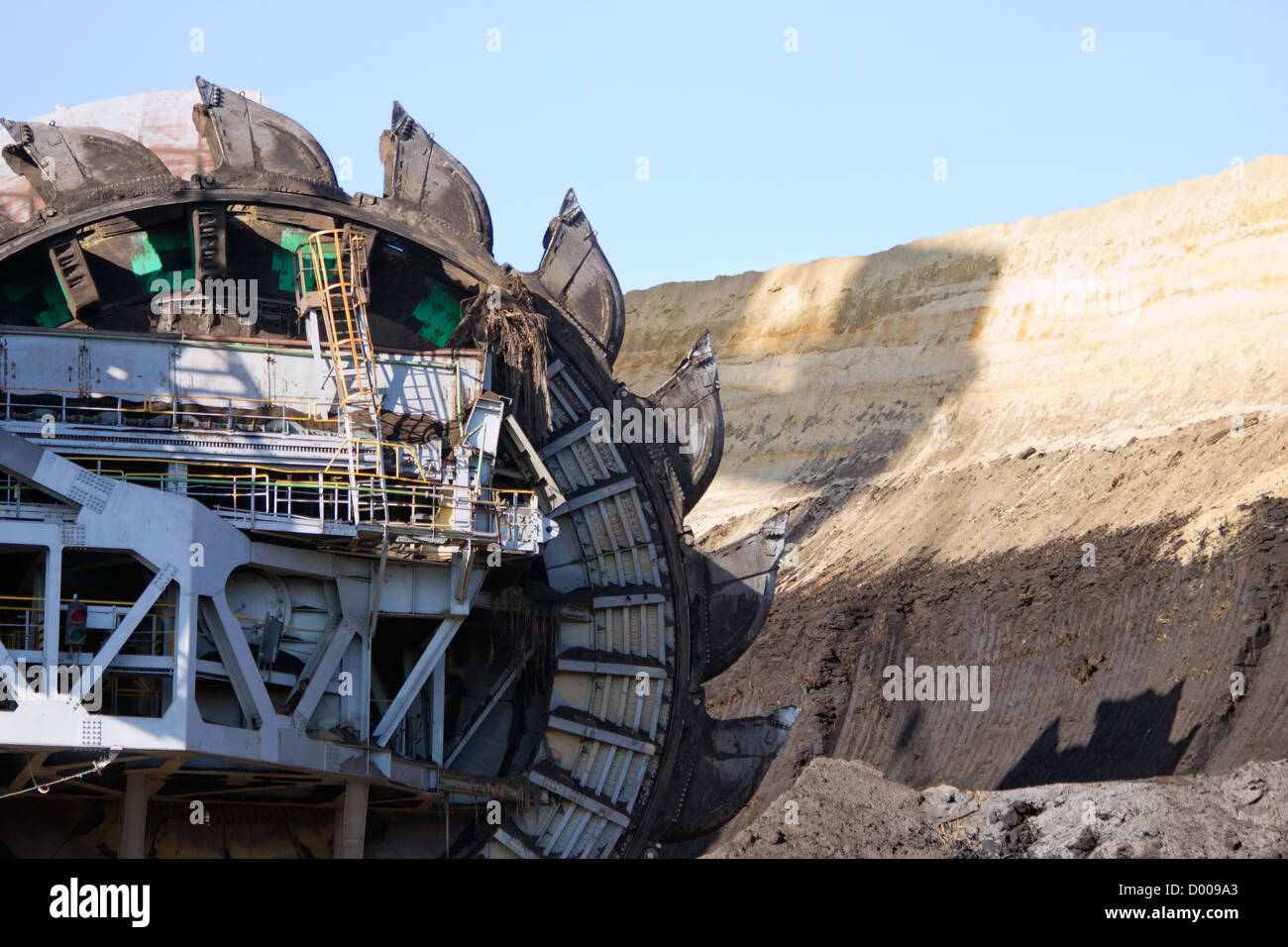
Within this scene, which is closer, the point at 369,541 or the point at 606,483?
the point at 369,541

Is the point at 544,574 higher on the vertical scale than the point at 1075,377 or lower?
lower

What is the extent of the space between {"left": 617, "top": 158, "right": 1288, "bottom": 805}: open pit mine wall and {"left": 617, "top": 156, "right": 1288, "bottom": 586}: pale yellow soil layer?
0.14m

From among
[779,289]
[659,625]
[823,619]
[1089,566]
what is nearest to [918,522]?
[823,619]

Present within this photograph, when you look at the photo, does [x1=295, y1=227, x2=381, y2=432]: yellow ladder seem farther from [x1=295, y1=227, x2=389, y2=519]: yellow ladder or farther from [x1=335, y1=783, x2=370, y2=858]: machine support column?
[x1=335, y1=783, x2=370, y2=858]: machine support column

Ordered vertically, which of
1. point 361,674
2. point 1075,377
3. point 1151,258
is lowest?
point 361,674

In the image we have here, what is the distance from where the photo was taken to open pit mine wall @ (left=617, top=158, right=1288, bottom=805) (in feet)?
132

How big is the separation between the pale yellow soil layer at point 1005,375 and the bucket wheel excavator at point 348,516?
22292mm

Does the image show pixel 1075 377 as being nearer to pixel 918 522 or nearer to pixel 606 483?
pixel 918 522

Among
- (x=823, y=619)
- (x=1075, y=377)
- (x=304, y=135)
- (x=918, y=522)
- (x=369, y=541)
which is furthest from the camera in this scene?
(x=1075, y=377)

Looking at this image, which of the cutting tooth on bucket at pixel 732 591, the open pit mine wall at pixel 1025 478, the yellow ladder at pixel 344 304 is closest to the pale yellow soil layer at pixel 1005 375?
the open pit mine wall at pixel 1025 478

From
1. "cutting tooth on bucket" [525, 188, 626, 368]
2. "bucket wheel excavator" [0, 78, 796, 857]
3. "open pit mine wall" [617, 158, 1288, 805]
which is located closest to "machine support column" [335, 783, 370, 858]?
"bucket wheel excavator" [0, 78, 796, 857]

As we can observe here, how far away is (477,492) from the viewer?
24266mm
